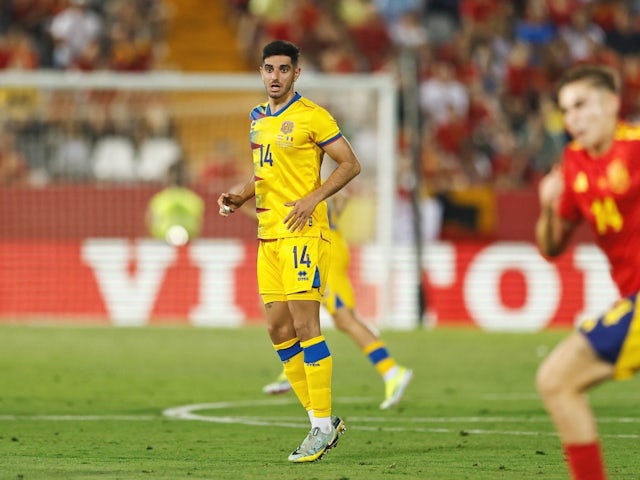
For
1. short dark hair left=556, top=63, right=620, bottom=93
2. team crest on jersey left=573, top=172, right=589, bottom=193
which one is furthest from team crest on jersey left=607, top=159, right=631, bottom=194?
short dark hair left=556, top=63, right=620, bottom=93

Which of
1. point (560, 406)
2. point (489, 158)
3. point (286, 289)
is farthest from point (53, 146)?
point (560, 406)

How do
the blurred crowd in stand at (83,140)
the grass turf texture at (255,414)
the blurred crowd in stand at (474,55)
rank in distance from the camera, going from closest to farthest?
1. the grass turf texture at (255,414)
2. the blurred crowd in stand at (83,140)
3. the blurred crowd in stand at (474,55)

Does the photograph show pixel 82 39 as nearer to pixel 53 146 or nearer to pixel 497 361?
pixel 53 146

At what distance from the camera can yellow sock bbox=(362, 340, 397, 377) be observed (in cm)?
1267

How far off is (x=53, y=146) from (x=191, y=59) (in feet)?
19.2

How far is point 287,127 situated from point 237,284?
13.5 m

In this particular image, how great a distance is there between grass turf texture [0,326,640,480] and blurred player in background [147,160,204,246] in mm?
2351

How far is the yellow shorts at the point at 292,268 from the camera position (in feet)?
30.2

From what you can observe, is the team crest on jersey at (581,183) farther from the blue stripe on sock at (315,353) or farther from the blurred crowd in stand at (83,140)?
the blurred crowd in stand at (83,140)

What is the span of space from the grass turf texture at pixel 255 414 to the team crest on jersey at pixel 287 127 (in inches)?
80.0

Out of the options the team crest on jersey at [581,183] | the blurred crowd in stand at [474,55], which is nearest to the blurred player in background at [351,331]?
the team crest on jersey at [581,183]

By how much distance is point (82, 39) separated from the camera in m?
25.6

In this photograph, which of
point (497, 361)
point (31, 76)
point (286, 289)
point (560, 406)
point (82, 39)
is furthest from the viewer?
point (82, 39)

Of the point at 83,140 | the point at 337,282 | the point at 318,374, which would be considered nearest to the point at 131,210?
the point at 83,140
